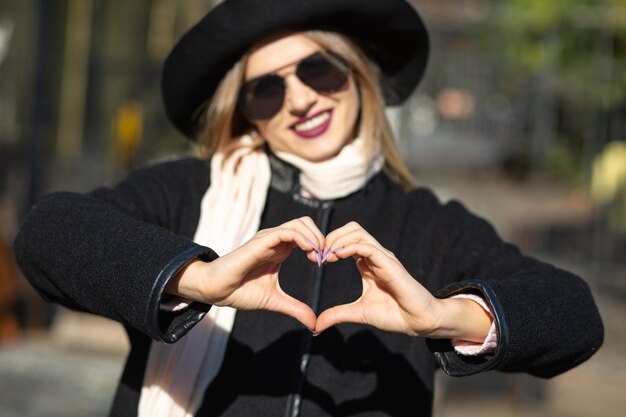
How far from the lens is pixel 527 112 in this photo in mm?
8695

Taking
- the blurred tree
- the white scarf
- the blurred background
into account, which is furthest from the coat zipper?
the blurred tree

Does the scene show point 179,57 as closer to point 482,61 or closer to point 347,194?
point 347,194

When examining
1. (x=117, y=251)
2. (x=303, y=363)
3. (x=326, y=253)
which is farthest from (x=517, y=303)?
(x=117, y=251)

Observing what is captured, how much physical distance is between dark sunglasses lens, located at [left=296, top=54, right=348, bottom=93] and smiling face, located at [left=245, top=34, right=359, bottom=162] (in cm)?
1

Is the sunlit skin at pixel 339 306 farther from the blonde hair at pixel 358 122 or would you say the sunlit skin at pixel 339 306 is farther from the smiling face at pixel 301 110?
the blonde hair at pixel 358 122

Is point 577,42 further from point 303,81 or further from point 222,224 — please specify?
point 222,224

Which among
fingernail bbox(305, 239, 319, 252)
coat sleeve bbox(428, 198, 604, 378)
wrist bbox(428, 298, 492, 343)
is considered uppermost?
fingernail bbox(305, 239, 319, 252)

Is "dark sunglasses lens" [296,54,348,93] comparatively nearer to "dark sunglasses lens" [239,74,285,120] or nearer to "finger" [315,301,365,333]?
"dark sunglasses lens" [239,74,285,120]

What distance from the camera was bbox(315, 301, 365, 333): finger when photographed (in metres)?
1.48

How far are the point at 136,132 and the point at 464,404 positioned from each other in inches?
140

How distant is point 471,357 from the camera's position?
5.12 feet

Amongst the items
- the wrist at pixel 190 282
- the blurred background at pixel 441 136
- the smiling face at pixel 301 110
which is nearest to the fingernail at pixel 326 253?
the wrist at pixel 190 282

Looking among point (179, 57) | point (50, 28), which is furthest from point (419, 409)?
point (50, 28)

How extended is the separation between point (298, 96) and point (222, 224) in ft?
1.05
